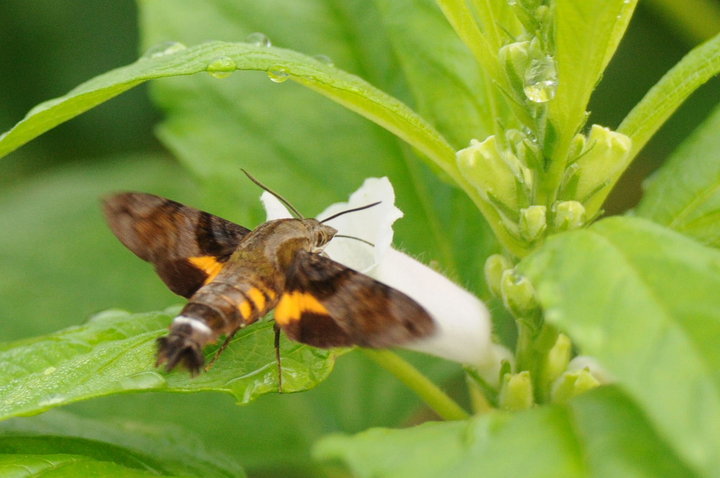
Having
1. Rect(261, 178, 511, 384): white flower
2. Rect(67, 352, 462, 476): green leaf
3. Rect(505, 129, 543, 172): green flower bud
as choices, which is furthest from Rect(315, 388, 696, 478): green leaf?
Rect(67, 352, 462, 476): green leaf

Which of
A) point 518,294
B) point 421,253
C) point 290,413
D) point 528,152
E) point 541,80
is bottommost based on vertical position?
point 290,413

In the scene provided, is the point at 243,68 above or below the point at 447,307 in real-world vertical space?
above

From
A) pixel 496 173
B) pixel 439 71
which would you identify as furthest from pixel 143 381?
pixel 439 71

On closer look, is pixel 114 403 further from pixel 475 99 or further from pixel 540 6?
pixel 540 6

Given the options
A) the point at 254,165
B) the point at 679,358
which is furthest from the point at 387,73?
the point at 679,358

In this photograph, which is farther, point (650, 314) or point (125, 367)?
point (125, 367)

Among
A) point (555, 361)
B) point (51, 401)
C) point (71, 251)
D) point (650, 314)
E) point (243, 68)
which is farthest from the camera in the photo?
point (71, 251)

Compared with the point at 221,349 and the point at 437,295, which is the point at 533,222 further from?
the point at 221,349

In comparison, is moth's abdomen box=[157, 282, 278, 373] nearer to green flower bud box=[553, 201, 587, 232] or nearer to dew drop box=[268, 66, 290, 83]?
dew drop box=[268, 66, 290, 83]
